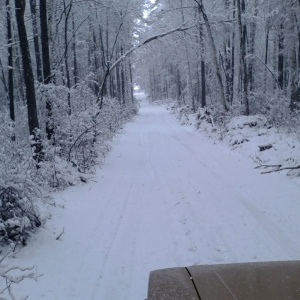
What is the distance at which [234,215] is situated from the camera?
655cm

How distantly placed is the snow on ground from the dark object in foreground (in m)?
1.74

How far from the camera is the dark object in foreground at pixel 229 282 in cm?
212

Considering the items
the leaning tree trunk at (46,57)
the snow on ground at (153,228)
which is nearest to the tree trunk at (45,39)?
the leaning tree trunk at (46,57)

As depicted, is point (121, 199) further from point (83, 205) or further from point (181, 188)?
point (181, 188)

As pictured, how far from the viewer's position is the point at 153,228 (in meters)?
6.18

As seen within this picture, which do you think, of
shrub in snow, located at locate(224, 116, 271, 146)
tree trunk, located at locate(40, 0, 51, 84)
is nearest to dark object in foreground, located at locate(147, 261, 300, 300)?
tree trunk, located at locate(40, 0, 51, 84)

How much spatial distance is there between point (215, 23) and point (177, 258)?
17445 mm

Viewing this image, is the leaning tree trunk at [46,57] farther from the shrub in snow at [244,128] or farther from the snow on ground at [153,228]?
the shrub in snow at [244,128]

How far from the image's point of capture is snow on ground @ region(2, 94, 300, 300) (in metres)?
4.52

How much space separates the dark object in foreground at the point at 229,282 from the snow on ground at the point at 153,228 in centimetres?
174

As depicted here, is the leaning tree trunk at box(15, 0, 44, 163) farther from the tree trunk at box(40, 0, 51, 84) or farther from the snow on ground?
the tree trunk at box(40, 0, 51, 84)

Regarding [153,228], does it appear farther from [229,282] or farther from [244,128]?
[244,128]

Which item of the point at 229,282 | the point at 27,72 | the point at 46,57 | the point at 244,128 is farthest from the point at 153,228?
the point at 244,128

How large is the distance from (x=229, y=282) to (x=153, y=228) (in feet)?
12.9
